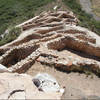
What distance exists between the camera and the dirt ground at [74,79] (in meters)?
6.75

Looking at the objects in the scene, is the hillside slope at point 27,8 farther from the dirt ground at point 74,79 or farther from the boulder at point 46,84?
the boulder at point 46,84

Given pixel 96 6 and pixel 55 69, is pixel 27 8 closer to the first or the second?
pixel 96 6

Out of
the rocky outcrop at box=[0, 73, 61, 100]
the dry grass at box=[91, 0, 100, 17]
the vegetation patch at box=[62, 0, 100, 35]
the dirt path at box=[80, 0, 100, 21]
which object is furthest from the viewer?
the dirt path at box=[80, 0, 100, 21]

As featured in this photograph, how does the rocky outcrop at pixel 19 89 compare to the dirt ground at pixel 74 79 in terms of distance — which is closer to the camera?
the rocky outcrop at pixel 19 89

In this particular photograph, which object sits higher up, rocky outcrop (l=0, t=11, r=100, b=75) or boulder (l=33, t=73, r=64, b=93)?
boulder (l=33, t=73, r=64, b=93)

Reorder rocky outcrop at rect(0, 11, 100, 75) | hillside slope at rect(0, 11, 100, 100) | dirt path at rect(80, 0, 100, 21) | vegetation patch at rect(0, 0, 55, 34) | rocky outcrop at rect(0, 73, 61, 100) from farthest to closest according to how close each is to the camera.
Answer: dirt path at rect(80, 0, 100, 21) → vegetation patch at rect(0, 0, 55, 34) → rocky outcrop at rect(0, 11, 100, 75) → hillside slope at rect(0, 11, 100, 100) → rocky outcrop at rect(0, 73, 61, 100)

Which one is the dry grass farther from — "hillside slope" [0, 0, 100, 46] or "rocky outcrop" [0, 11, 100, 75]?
"rocky outcrop" [0, 11, 100, 75]

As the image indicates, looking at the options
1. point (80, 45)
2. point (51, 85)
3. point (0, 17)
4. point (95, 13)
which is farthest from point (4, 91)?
point (95, 13)

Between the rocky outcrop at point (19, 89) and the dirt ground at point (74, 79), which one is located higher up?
the rocky outcrop at point (19, 89)

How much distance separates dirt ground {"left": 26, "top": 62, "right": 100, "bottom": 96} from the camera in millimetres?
6754

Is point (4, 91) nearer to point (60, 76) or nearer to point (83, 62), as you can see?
point (60, 76)

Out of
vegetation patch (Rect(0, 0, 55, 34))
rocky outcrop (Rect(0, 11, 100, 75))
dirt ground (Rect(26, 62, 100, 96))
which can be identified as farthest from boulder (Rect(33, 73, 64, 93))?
vegetation patch (Rect(0, 0, 55, 34))

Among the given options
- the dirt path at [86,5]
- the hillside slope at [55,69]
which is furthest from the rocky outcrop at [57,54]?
the dirt path at [86,5]

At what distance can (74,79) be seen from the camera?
24.0 feet
